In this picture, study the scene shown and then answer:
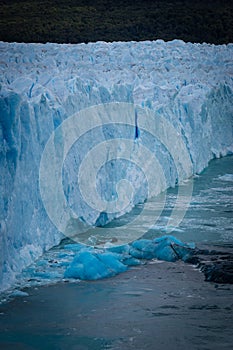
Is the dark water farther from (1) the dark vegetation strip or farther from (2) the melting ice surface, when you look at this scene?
(1) the dark vegetation strip

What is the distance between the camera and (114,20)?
2253 cm

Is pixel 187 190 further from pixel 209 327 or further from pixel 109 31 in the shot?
pixel 109 31

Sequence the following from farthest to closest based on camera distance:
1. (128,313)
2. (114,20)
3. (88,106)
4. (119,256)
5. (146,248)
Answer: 1. (114,20)
2. (88,106)
3. (146,248)
4. (119,256)
5. (128,313)

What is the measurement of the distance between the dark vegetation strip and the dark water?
1692 centimetres

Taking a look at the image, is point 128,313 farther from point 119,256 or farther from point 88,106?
point 88,106

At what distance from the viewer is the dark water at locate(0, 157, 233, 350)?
13.2ft

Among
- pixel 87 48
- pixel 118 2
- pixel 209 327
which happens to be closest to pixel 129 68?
pixel 87 48

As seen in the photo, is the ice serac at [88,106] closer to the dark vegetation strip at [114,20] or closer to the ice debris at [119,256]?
the ice debris at [119,256]

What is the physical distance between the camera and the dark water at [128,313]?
4.01 meters

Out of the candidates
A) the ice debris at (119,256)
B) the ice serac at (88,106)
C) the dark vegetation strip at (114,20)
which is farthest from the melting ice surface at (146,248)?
the dark vegetation strip at (114,20)

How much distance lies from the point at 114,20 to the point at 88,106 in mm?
16250

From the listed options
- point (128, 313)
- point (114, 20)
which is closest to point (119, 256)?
point (128, 313)

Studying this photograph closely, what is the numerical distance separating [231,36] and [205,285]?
17881 mm

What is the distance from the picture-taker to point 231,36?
21828mm
